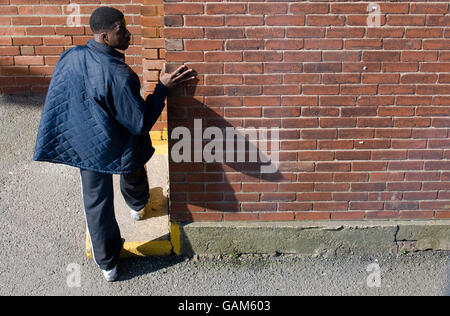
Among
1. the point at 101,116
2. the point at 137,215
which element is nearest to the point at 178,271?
the point at 137,215

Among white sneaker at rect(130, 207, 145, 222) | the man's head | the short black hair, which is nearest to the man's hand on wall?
the man's head

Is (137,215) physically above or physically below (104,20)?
below

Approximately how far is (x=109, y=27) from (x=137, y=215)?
62.6 inches

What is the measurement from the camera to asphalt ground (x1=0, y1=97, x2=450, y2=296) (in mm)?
3719

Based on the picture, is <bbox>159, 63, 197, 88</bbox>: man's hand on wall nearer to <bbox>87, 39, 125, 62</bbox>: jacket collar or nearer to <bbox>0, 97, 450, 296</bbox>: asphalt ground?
<bbox>87, 39, 125, 62</bbox>: jacket collar

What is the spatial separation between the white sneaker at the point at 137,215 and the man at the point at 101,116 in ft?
1.72

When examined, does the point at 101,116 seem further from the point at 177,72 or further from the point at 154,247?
the point at 154,247

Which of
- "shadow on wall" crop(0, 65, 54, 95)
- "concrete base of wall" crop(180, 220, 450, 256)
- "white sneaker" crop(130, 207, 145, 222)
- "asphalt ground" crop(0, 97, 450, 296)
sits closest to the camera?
"asphalt ground" crop(0, 97, 450, 296)

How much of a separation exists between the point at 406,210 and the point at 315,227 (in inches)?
28.2

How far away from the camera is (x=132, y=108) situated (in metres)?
3.34

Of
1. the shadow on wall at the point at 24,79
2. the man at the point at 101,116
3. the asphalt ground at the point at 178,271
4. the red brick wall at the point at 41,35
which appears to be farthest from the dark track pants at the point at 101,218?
the shadow on wall at the point at 24,79

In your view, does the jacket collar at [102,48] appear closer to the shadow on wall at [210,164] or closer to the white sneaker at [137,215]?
the shadow on wall at [210,164]

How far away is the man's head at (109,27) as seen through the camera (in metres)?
3.37
